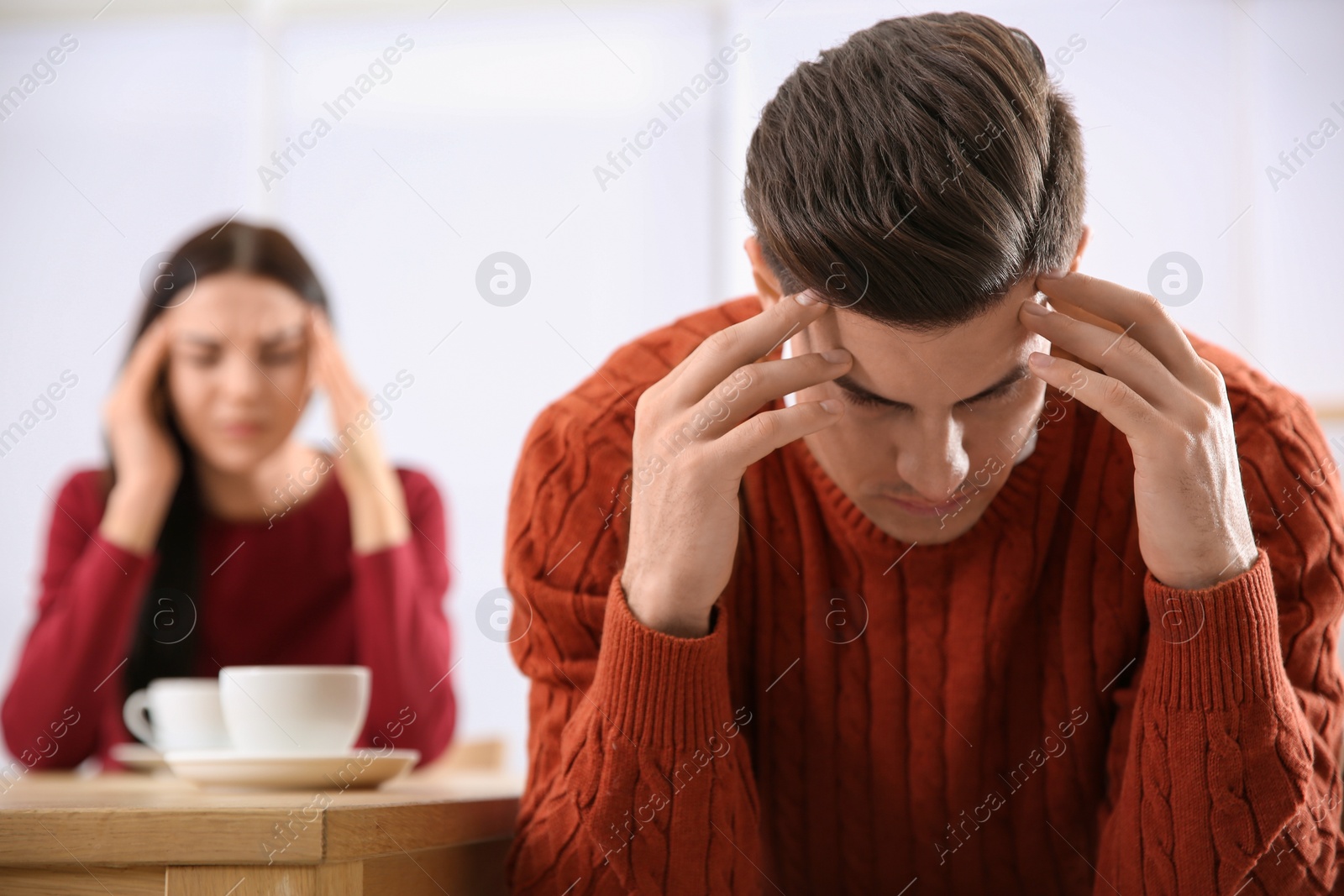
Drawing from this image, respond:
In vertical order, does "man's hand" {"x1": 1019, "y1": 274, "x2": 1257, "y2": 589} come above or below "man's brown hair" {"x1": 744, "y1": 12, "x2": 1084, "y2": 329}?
below

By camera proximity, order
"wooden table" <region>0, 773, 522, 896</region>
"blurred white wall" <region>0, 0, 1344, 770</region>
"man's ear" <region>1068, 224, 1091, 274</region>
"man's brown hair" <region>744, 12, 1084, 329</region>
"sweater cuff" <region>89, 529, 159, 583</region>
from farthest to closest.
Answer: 1. "blurred white wall" <region>0, 0, 1344, 770</region>
2. "sweater cuff" <region>89, 529, 159, 583</region>
3. "man's ear" <region>1068, 224, 1091, 274</region>
4. "man's brown hair" <region>744, 12, 1084, 329</region>
5. "wooden table" <region>0, 773, 522, 896</region>

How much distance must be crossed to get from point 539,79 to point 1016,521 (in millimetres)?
2356

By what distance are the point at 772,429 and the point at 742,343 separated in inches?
2.6

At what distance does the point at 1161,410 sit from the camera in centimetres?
75

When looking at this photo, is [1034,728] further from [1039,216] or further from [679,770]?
[1039,216]

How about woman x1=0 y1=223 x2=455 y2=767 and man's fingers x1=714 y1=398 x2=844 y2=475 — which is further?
woman x1=0 y1=223 x2=455 y2=767

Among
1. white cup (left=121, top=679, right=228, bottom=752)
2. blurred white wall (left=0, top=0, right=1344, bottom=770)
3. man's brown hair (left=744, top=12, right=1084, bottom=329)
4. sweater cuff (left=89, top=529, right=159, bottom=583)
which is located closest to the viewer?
man's brown hair (left=744, top=12, right=1084, bottom=329)

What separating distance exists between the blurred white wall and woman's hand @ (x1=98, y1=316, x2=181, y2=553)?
1051 mm

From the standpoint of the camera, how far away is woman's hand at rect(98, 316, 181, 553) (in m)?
1.73

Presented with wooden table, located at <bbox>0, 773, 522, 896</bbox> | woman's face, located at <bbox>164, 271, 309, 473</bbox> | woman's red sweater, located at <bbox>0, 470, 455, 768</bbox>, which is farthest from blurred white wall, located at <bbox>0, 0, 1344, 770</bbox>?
wooden table, located at <bbox>0, 773, 522, 896</bbox>

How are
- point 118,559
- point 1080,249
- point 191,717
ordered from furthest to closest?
point 118,559 < point 191,717 < point 1080,249

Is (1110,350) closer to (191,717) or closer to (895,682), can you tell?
(895,682)

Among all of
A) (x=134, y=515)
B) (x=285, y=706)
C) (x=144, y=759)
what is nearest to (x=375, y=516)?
(x=134, y=515)

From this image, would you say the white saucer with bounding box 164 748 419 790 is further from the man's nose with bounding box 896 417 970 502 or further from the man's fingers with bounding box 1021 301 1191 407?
the man's fingers with bounding box 1021 301 1191 407
